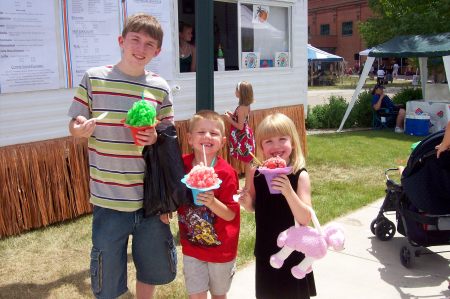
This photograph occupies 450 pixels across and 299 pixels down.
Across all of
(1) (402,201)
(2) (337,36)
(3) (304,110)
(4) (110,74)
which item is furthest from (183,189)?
(2) (337,36)

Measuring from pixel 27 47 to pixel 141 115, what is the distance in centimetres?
297

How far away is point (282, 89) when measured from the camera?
311 inches

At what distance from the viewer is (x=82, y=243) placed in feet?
15.5

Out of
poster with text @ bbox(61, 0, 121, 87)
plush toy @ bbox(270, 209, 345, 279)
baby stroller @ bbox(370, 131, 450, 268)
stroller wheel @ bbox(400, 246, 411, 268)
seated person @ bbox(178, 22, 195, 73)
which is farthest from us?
seated person @ bbox(178, 22, 195, 73)

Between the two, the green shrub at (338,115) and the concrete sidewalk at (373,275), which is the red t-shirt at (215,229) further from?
the green shrub at (338,115)

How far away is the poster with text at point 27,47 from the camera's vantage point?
452cm

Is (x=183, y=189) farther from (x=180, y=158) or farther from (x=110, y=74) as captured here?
(x=110, y=74)

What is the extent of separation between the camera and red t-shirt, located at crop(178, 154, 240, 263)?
2.62 meters

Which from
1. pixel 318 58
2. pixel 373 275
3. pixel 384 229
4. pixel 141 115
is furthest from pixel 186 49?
pixel 318 58

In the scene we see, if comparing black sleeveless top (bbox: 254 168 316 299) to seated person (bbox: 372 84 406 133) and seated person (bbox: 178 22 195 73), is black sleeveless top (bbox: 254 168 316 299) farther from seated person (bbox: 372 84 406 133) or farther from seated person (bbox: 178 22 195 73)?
seated person (bbox: 372 84 406 133)

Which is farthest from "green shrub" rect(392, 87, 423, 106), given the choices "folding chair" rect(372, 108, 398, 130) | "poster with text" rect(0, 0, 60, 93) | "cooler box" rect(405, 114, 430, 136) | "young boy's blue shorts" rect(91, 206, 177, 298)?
"young boy's blue shorts" rect(91, 206, 177, 298)

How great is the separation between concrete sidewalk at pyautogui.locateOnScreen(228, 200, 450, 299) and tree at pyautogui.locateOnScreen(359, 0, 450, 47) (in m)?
13.4

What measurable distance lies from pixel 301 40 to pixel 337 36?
4378cm

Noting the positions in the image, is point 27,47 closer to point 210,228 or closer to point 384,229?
point 210,228
